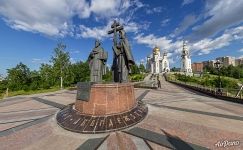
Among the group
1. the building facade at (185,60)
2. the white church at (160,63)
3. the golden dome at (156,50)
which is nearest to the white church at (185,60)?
the building facade at (185,60)

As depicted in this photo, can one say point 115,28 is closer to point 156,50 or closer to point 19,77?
point 19,77

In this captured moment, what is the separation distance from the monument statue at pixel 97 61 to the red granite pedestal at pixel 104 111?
1.75 meters

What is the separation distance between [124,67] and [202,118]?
→ 15.7ft

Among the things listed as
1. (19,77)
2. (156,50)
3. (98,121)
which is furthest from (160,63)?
(98,121)

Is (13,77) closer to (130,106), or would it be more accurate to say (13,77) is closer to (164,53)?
(130,106)

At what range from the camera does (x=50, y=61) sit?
32.7 meters

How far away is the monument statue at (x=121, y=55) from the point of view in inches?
378

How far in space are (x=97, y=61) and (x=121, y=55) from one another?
1.47 meters

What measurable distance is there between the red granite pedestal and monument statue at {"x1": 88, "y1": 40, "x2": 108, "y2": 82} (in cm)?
175

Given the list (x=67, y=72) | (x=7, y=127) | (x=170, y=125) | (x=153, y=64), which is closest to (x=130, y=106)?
(x=170, y=125)

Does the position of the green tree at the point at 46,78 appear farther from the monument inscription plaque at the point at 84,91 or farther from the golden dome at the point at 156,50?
the golden dome at the point at 156,50

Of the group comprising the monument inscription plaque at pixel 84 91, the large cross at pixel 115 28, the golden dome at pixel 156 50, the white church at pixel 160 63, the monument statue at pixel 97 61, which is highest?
the golden dome at pixel 156 50

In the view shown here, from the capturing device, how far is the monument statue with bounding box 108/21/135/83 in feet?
→ 31.5

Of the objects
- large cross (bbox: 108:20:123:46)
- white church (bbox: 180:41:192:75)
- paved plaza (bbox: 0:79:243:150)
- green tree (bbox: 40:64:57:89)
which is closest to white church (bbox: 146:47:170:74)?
white church (bbox: 180:41:192:75)
